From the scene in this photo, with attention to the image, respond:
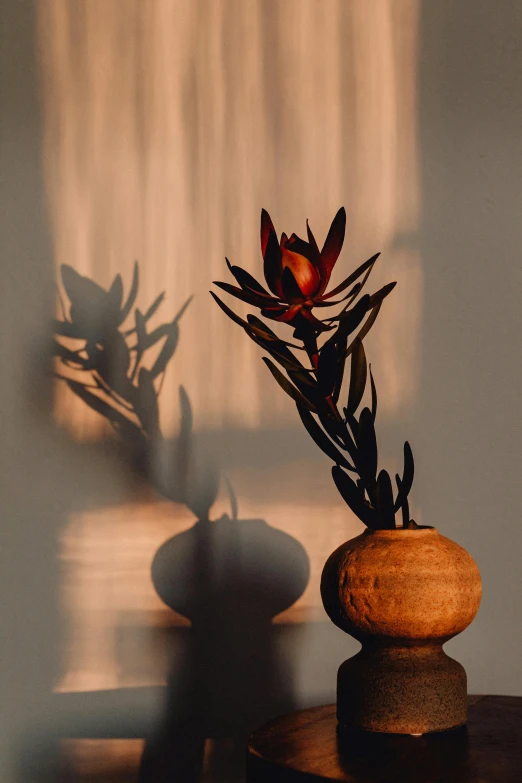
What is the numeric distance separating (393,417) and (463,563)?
40 cm

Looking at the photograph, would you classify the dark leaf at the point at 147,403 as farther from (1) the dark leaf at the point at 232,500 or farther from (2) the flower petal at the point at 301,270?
(2) the flower petal at the point at 301,270

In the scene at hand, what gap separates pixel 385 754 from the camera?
2.86ft

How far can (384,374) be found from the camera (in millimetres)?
1330

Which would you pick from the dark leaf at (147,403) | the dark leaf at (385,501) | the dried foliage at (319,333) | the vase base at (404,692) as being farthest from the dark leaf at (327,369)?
the dark leaf at (147,403)

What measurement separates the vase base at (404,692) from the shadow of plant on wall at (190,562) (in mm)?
343

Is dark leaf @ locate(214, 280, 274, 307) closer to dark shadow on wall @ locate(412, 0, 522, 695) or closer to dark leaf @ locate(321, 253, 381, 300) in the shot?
dark leaf @ locate(321, 253, 381, 300)

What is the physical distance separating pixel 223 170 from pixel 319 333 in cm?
45

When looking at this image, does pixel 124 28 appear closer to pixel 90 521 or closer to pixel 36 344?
pixel 36 344

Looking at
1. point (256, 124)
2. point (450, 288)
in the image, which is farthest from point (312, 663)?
point (256, 124)

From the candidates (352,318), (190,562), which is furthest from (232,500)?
(352,318)

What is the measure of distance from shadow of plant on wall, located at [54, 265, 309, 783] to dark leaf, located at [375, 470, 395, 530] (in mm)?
328

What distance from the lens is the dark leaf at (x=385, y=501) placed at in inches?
39.2

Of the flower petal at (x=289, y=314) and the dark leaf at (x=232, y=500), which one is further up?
the flower petal at (x=289, y=314)

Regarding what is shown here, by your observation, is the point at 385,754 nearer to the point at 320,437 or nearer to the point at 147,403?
the point at 320,437
